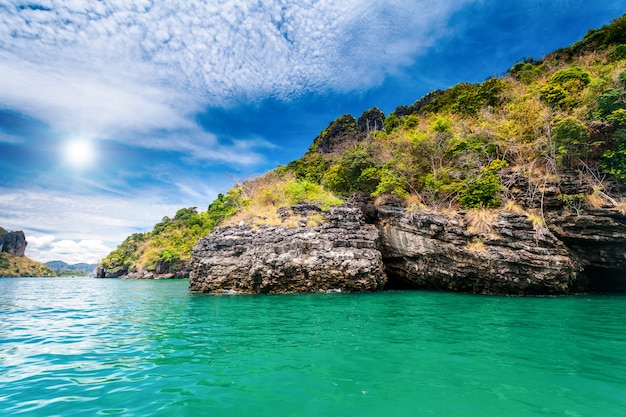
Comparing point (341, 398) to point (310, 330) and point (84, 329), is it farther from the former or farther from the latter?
point (84, 329)

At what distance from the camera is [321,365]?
19.0 feet

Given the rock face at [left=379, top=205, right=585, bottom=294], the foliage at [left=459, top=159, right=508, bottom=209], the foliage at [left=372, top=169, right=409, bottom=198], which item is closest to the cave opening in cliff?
the rock face at [left=379, top=205, right=585, bottom=294]

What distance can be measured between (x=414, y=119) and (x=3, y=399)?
3944 centimetres

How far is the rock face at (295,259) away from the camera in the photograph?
19.2m

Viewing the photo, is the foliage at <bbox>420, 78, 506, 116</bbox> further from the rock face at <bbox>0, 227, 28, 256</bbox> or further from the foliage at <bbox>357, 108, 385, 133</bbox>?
the rock face at <bbox>0, 227, 28, 256</bbox>

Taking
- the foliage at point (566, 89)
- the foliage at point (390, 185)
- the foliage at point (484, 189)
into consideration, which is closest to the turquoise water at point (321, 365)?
the foliage at point (484, 189)

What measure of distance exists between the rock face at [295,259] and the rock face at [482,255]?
93.7 inches

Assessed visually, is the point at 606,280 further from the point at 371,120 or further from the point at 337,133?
the point at 337,133

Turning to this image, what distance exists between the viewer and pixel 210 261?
2075 centimetres

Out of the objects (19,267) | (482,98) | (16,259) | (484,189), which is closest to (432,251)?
(484,189)

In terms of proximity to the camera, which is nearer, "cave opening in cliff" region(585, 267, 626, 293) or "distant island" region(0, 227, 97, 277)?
"cave opening in cliff" region(585, 267, 626, 293)

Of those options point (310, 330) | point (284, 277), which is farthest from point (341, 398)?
point (284, 277)

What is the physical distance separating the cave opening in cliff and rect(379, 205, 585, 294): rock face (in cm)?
97

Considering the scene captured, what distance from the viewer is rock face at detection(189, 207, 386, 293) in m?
19.2
